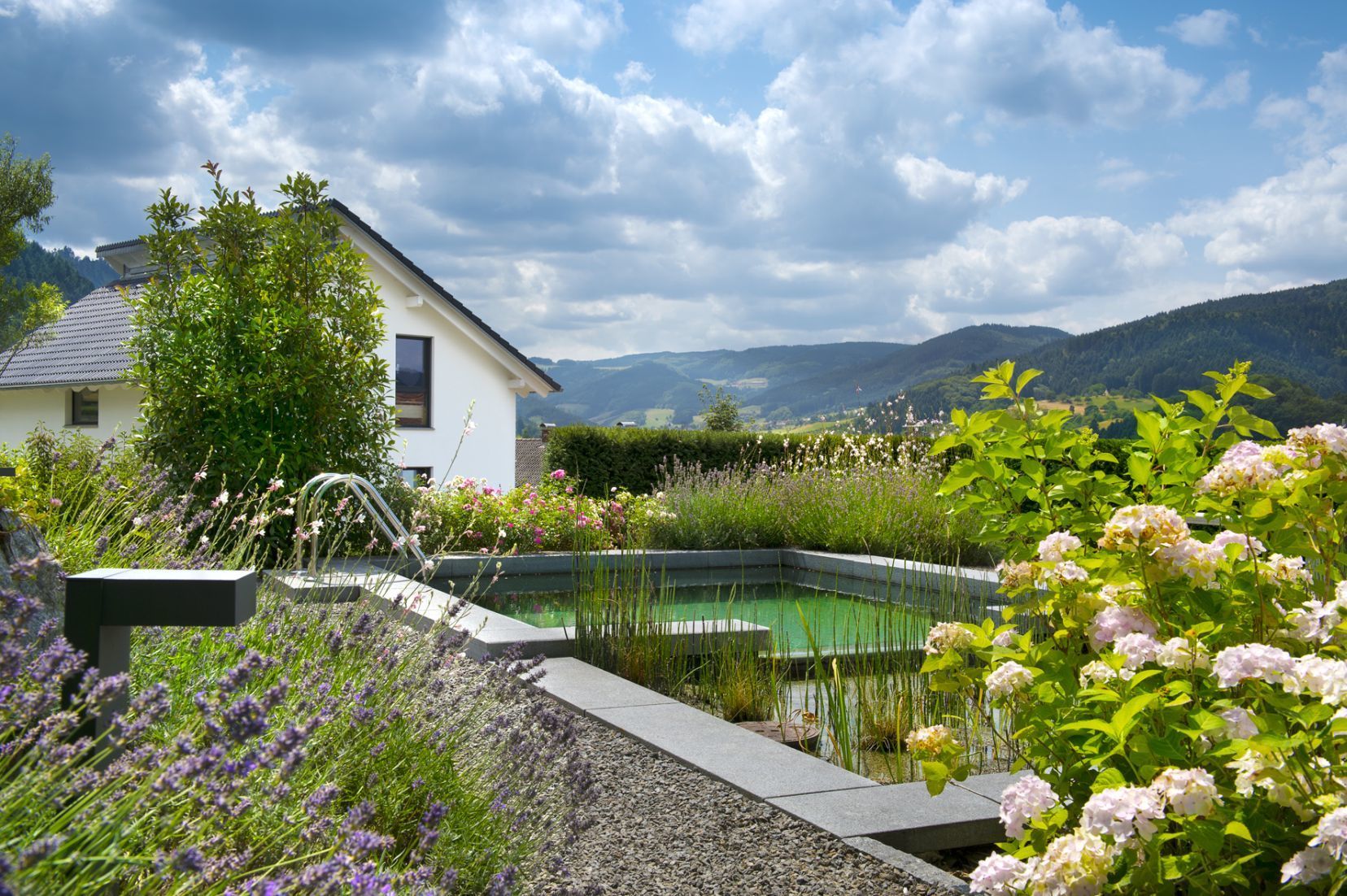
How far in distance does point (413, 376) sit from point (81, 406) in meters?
7.40

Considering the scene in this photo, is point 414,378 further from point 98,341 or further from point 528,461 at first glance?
point 528,461

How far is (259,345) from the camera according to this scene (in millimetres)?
8445

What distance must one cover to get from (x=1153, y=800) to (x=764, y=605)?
5871mm

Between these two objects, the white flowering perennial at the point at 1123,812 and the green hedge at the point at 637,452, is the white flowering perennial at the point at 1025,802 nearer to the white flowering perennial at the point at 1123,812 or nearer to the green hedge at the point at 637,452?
the white flowering perennial at the point at 1123,812

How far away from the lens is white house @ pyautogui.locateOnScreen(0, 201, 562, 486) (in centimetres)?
1909

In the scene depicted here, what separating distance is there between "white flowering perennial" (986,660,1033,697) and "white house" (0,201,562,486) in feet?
53.0

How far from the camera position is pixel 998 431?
276 cm

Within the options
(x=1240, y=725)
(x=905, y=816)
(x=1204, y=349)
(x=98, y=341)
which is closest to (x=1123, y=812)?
(x=1240, y=725)

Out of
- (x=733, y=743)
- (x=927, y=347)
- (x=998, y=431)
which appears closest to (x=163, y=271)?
(x=733, y=743)

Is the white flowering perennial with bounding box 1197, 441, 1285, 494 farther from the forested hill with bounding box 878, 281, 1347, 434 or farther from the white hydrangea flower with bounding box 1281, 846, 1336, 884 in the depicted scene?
the forested hill with bounding box 878, 281, 1347, 434

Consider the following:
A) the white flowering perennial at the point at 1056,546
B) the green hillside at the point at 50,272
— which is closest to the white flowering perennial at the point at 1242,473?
the white flowering perennial at the point at 1056,546

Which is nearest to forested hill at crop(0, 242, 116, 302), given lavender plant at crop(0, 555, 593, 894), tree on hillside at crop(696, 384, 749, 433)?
tree on hillside at crop(696, 384, 749, 433)

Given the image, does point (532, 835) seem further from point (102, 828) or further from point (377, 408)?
point (377, 408)

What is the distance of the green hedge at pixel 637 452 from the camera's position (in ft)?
50.3
